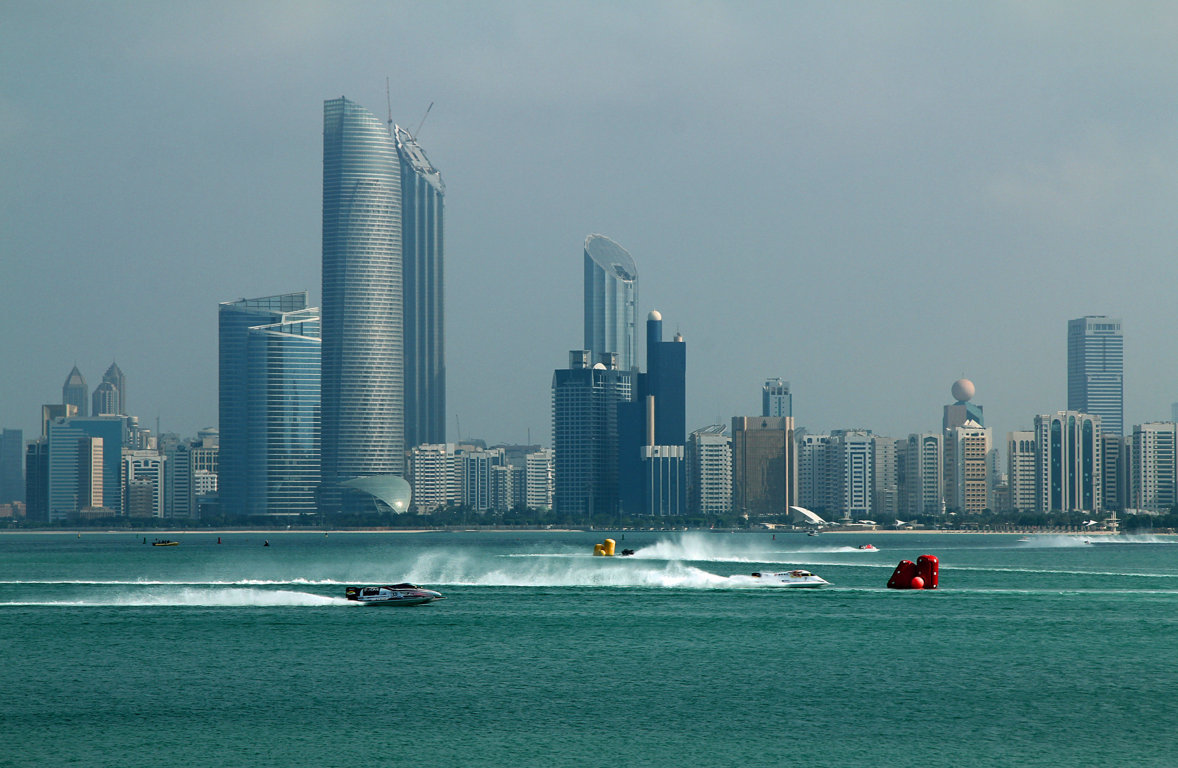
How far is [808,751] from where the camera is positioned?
150 ft

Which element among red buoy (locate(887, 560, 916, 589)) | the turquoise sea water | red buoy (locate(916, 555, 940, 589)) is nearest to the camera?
the turquoise sea water

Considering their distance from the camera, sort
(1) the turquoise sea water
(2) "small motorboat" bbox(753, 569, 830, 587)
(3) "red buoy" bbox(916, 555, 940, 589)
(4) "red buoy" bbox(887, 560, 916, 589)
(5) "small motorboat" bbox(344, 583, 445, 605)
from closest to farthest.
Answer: (1) the turquoise sea water → (5) "small motorboat" bbox(344, 583, 445, 605) → (2) "small motorboat" bbox(753, 569, 830, 587) → (3) "red buoy" bbox(916, 555, 940, 589) → (4) "red buoy" bbox(887, 560, 916, 589)

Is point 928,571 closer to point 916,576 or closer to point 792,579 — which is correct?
point 916,576

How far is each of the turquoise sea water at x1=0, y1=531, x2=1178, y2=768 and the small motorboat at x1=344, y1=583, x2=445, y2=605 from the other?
3.05ft

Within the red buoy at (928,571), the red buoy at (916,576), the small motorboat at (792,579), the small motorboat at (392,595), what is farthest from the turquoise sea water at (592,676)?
the red buoy at (928,571)

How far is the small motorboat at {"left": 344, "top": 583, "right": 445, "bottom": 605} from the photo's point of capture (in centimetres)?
9150

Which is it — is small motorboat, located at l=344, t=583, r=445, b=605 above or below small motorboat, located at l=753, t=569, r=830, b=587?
above

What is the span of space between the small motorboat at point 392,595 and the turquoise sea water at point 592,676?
93 centimetres

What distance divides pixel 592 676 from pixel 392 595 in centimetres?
3198

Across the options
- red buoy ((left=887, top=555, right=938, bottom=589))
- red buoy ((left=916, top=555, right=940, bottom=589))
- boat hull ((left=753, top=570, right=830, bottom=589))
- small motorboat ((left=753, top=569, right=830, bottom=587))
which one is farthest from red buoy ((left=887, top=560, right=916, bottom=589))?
small motorboat ((left=753, top=569, right=830, bottom=587))

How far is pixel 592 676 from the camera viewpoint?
205 feet

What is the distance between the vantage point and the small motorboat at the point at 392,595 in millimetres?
91500

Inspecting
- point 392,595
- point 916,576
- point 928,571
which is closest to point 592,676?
point 392,595

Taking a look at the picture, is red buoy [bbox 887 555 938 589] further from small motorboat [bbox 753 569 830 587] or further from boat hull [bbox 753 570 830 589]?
small motorboat [bbox 753 569 830 587]
